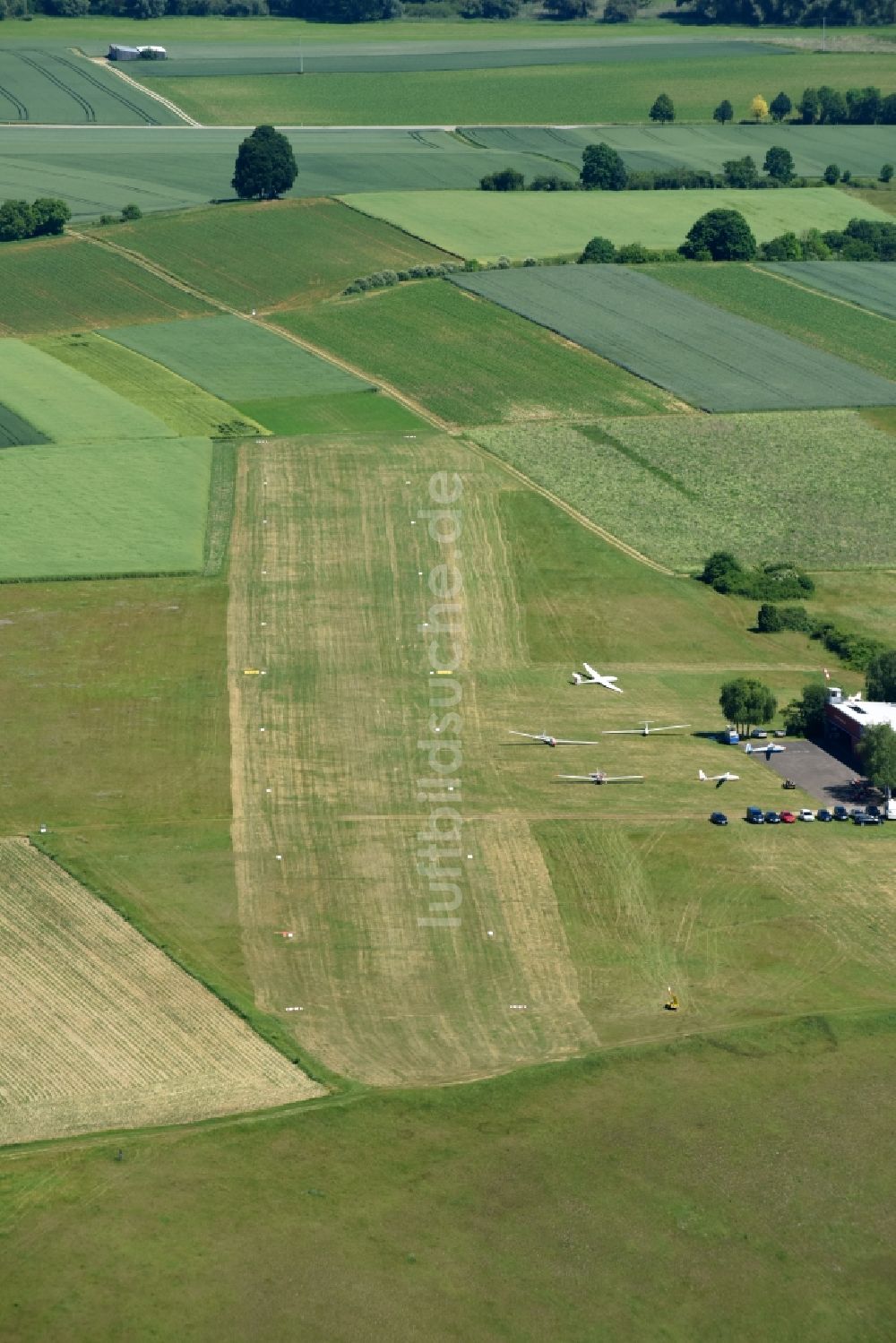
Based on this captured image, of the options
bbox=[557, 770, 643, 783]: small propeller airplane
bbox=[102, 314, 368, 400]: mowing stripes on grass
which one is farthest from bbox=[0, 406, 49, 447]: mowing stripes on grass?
bbox=[557, 770, 643, 783]: small propeller airplane

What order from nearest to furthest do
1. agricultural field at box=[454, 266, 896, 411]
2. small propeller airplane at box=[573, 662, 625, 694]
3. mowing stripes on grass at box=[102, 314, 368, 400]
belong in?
small propeller airplane at box=[573, 662, 625, 694], mowing stripes on grass at box=[102, 314, 368, 400], agricultural field at box=[454, 266, 896, 411]

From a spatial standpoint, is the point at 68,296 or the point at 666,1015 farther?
the point at 68,296

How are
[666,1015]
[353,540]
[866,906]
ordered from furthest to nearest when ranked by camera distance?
[353,540], [866,906], [666,1015]

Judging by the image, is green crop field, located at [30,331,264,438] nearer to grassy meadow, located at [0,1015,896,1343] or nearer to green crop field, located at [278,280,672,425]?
green crop field, located at [278,280,672,425]

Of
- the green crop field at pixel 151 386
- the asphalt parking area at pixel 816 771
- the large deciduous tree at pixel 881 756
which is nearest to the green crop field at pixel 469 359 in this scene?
the green crop field at pixel 151 386

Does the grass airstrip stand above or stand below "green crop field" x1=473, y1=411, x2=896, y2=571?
below

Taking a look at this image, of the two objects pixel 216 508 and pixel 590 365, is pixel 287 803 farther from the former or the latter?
pixel 590 365

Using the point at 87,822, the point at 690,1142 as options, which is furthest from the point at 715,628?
the point at 690,1142
